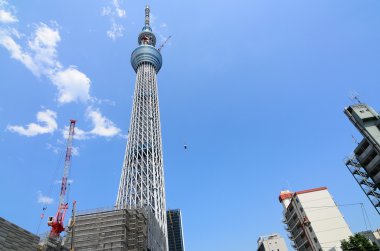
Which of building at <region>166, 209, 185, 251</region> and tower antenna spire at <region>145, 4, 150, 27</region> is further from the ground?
tower antenna spire at <region>145, 4, 150, 27</region>

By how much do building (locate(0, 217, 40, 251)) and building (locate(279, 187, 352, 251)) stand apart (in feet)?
219

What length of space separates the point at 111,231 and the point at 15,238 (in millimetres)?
19575

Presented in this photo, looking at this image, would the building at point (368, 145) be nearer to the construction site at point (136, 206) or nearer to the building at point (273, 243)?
the construction site at point (136, 206)

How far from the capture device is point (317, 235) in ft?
253

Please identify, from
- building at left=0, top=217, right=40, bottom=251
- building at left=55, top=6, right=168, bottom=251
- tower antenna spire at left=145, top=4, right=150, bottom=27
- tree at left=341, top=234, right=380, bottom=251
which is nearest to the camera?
building at left=0, top=217, right=40, bottom=251

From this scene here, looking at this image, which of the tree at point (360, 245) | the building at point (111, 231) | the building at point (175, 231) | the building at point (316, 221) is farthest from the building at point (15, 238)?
the building at point (175, 231)

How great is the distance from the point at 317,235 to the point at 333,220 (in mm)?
7096

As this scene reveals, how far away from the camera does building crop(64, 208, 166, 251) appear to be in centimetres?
5366

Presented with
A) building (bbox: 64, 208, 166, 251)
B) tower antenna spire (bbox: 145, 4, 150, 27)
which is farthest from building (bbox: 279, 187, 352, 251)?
tower antenna spire (bbox: 145, 4, 150, 27)

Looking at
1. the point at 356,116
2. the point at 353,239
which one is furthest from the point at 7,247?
the point at 356,116

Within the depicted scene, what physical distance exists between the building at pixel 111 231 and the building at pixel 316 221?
145ft

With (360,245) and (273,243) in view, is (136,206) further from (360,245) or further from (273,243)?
(273,243)

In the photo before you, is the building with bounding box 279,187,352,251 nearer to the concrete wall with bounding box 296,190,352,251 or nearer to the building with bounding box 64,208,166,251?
the concrete wall with bounding box 296,190,352,251

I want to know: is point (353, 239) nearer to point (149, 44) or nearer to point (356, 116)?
point (356, 116)
